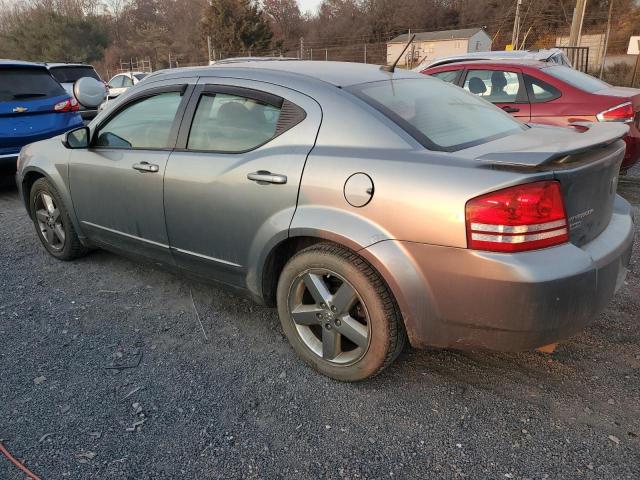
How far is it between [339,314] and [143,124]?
6.35 ft

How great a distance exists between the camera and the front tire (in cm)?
238

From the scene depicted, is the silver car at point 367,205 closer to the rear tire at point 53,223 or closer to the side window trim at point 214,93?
the side window trim at point 214,93

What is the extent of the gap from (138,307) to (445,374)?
2124mm

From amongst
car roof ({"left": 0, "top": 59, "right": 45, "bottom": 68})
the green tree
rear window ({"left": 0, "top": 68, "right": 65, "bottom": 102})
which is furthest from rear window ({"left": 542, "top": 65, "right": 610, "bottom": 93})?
the green tree

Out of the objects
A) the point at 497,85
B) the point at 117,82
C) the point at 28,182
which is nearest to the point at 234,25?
the point at 117,82

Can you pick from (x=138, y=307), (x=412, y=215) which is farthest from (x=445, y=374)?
(x=138, y=307)

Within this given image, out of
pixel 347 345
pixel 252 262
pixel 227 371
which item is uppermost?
pixel 252 262

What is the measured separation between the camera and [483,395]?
2.50 metres

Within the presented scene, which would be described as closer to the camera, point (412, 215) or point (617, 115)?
point (412, 215)

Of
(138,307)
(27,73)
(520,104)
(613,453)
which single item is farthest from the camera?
(27,73)

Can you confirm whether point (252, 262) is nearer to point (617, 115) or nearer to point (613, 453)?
point (613, 453)

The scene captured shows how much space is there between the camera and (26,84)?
671 centimetres

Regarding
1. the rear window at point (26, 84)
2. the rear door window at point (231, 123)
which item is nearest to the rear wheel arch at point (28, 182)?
the rear door window at point (231, 123)

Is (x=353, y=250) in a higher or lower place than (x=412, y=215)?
lower
